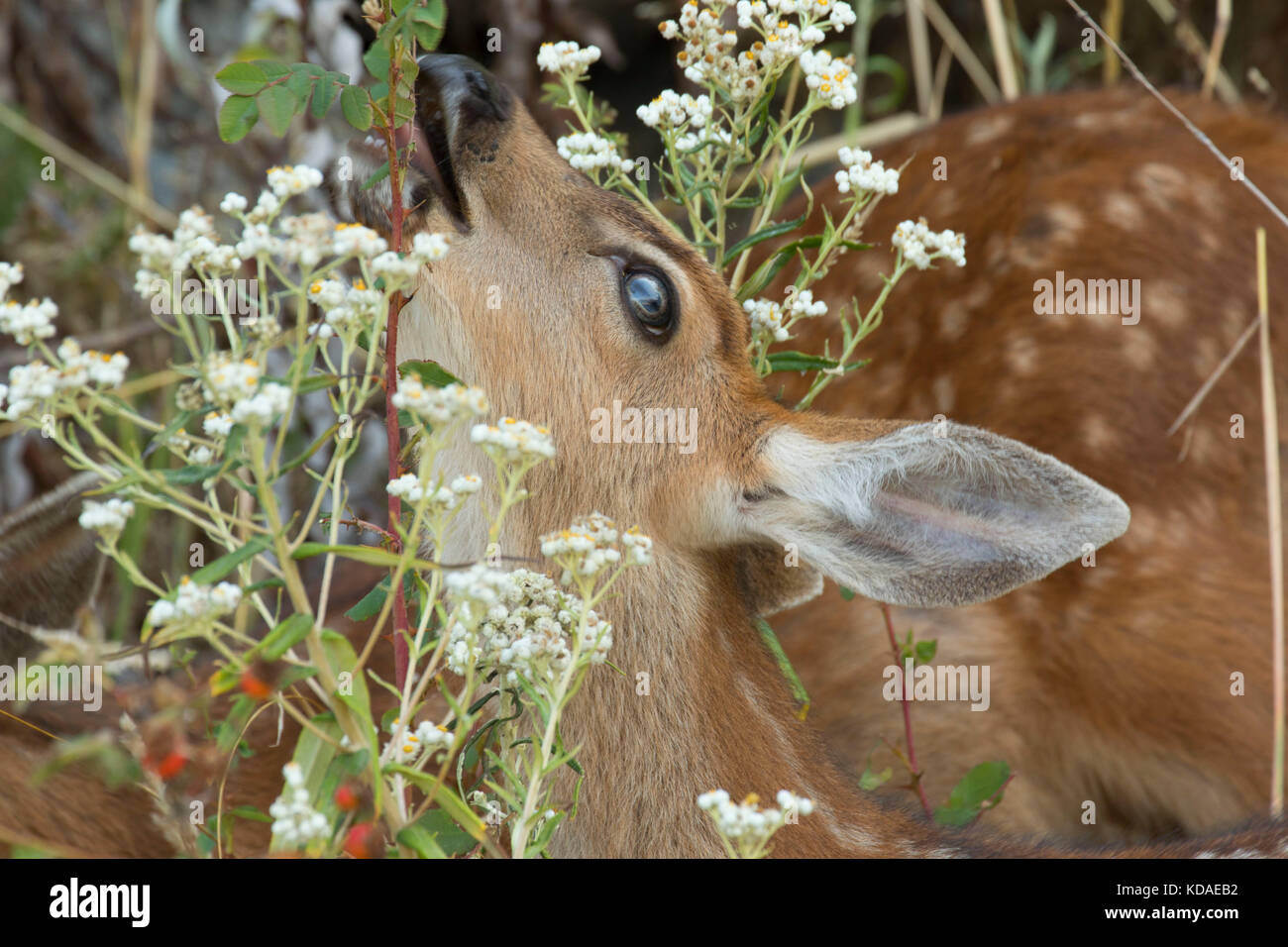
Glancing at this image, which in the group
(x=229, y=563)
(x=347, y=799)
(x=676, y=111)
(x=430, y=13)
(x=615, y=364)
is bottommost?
(x=347, y=799)

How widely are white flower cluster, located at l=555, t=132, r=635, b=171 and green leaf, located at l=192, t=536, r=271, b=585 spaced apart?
1206 mm

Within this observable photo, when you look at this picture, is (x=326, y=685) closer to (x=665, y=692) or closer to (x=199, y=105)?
(x=665, y=692)

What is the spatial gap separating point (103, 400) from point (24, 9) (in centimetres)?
416

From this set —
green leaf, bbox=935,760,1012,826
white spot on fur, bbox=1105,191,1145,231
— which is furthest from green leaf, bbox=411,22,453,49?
white spot on fur, bbox=1105,191,1145,231

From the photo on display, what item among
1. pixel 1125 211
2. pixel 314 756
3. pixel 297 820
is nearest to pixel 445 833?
pixel 314 756

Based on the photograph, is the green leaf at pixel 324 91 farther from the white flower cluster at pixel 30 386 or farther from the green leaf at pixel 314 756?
the green leaf at pixel 314 756

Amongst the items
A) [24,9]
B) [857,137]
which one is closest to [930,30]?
[857,137]

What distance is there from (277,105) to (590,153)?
0.72 meters

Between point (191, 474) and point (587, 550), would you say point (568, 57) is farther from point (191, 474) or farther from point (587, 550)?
point (191, 474)

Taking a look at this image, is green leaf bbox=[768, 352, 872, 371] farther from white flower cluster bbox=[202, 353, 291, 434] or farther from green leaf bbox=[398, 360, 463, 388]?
white flower cluster bbox=[202, 353, 291, 434]

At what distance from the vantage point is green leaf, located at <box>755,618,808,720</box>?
266 centimetres

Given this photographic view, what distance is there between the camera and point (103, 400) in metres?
1.69

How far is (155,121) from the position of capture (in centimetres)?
531

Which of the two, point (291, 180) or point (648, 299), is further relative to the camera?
point (648, 299)
